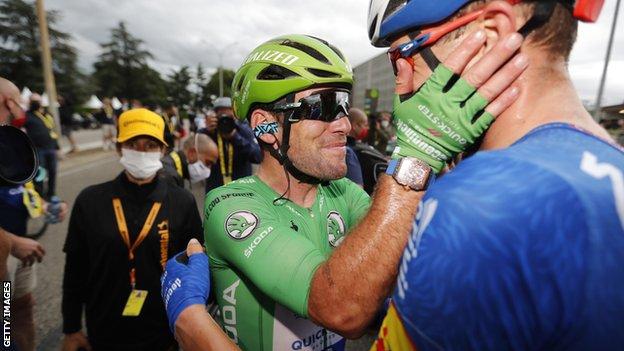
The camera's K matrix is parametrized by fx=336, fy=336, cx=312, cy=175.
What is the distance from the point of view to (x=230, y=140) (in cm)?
528

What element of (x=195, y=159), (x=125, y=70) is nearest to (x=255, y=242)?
(x=195, y=159)

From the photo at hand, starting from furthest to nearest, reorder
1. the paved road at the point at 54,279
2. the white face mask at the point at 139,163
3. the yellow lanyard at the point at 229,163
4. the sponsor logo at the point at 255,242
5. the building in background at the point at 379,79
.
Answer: the building in background at the point at 379,79, the yellow lanyard at the point at 229,163, the paved road at the point at 54,279, the white face mask at the point at 139,163, the sponsor logo at the point at 255,242

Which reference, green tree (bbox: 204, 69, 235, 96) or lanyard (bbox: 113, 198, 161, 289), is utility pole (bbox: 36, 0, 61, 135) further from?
green tree (bbox: 204, 69, 235, 96)

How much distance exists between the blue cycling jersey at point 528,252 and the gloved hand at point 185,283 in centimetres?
103

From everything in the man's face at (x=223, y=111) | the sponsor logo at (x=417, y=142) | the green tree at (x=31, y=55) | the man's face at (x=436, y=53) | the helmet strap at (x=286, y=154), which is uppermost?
the man's face at (x=436, y=53)

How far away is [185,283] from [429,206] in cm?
117

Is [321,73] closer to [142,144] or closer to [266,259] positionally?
[266,259]

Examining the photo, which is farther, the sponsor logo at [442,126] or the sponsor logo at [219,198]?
the sponsor logo at [219,198]

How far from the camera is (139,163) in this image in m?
3.00

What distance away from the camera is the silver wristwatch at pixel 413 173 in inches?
42.8

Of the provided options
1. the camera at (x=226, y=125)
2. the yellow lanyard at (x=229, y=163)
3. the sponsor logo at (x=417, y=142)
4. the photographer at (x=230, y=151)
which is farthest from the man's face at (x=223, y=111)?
the sponsor logo at (x=417, y=142)

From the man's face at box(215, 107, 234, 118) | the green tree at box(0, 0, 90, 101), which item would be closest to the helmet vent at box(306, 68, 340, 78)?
the man's face at box(215, 107, 234, 118)

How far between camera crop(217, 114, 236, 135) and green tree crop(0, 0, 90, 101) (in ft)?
84.4

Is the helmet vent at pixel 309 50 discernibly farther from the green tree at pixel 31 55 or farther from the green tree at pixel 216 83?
the green tree at pixel 216 83
